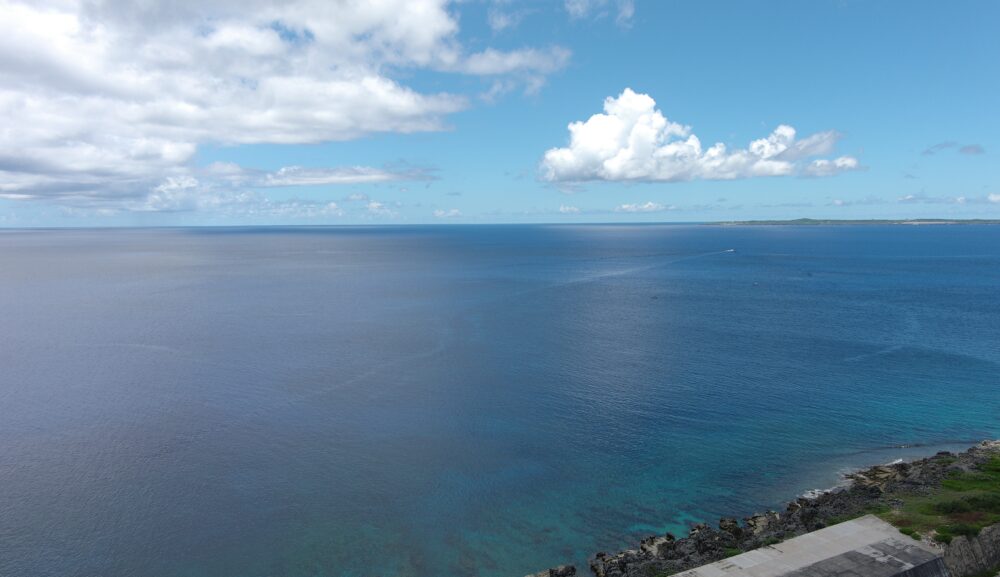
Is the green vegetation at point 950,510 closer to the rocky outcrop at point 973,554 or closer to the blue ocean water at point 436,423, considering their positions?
the rocky outcrop at point 973,554

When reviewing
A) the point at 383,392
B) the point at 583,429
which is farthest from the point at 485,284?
A: the point at 583,429

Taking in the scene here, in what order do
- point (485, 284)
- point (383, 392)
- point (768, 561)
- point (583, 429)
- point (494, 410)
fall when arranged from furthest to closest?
point (485, 284)
point (383, 392)
point (494, 410)
point (583, 429)
point (768, 561)

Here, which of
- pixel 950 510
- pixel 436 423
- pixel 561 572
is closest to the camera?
pixel 561 572

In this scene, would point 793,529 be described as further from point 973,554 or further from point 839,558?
point 973,554

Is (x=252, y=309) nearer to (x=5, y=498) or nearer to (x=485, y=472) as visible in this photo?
(x=5, y=498)

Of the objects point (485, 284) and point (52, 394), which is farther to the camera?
point (485, 284)

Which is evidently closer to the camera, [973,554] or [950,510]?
[973,554]

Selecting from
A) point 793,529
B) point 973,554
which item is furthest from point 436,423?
point 973,554
